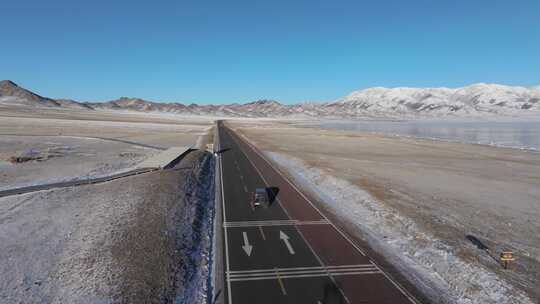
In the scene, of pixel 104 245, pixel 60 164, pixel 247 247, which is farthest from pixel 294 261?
pixel 60 164

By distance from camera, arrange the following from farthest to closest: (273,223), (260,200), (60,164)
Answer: (60,164) < (260,200) < (273,223)

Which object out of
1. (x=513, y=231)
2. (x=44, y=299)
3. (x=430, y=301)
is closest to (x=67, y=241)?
(x=44, y=299)

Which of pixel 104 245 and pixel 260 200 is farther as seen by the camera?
pixel 260 200

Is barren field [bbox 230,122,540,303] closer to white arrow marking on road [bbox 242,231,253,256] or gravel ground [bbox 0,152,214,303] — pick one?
white arrow marking on road [bbox 242,231,253,256]

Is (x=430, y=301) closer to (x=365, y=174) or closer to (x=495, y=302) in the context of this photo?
(x=495, y=302)

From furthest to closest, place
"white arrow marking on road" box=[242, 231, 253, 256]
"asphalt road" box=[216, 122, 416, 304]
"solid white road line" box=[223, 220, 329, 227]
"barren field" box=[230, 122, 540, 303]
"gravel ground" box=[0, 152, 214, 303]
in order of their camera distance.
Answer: "solid white road line" box=[223, 220, 329, 227] → "white arrow marking on road" box=[242, 231, 253, 256] → "barren field" box=[230, 122, 540, 303] → "asphalt road" box=[216, 122, 416, 304] → "gravel ground" box=[0, 152, 214, 303]

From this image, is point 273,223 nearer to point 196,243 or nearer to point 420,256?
point 196,243

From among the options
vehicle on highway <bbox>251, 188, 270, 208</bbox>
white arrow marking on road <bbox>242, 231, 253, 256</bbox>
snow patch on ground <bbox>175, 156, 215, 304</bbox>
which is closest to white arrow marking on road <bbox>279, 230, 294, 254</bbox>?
white arrow marking on road <bbox>242, 231, 253, 256</bbox>
